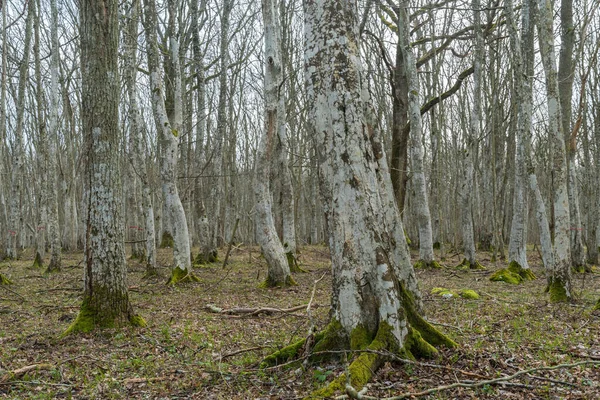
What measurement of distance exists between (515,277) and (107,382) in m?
9.62

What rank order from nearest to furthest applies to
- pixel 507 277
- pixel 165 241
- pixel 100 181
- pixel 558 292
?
pixel 100 181 < pixel 558 292 < pixel 507 277 < pixel 165 241

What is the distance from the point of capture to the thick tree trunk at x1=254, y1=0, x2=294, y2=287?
10188 mm

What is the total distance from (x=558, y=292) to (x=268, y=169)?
611 cm

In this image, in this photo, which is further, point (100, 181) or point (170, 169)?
point (170, 169)

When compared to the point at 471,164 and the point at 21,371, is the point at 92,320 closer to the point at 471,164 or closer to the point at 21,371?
the point at 21,371

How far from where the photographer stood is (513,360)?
439 cm

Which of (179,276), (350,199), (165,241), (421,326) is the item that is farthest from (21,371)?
(165,241)

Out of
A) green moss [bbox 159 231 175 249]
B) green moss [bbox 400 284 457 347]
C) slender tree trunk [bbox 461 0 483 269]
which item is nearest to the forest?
green moss [bbox 400 284 457 347]

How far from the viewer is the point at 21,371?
15.3 feet

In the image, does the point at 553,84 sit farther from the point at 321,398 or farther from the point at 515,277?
the point at 321,398

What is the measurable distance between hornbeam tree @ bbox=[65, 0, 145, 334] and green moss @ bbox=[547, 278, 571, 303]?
6683mm

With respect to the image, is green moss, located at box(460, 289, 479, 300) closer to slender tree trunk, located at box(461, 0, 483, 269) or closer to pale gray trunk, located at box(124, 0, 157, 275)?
slender tree trunk, located at box(461, 0, 483, 269)

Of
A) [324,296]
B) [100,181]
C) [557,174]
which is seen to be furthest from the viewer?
[324,296]

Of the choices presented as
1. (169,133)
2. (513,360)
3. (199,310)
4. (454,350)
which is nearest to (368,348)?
(454,350)
